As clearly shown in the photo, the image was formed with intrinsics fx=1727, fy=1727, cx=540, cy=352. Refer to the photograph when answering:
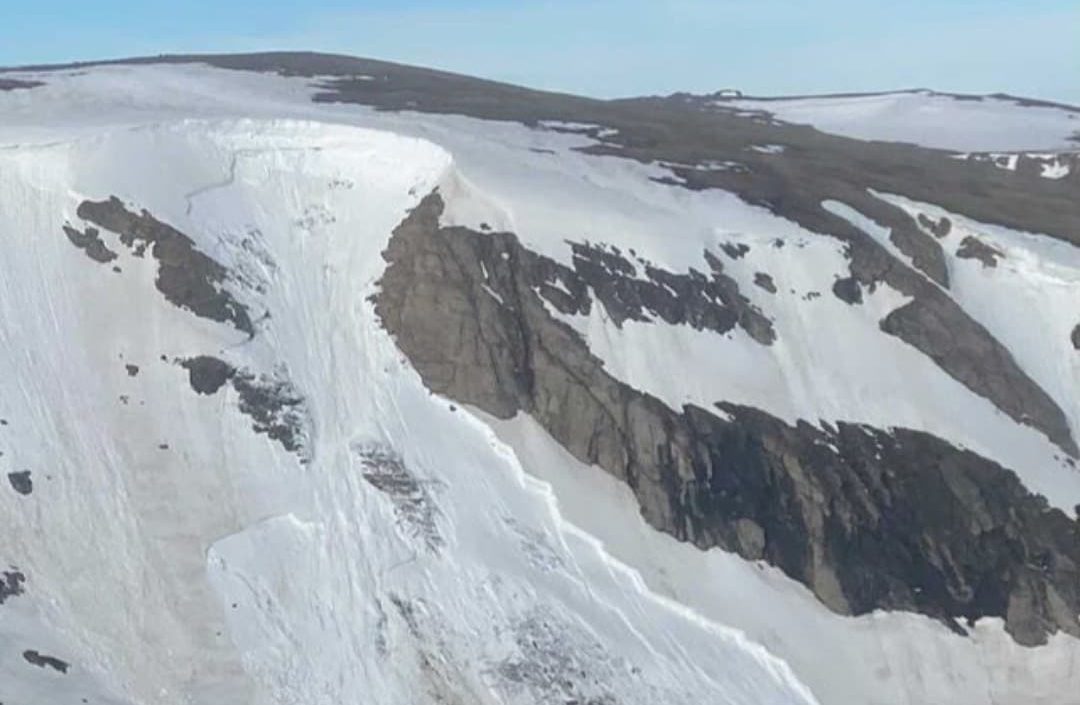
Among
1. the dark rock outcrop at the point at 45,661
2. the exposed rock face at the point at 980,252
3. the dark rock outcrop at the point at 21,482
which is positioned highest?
the exposed rock face at the point at 980,252

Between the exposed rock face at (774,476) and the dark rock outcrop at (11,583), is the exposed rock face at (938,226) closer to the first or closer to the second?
the exposed rock face at (774,476)

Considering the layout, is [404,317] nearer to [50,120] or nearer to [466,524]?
[466,524]

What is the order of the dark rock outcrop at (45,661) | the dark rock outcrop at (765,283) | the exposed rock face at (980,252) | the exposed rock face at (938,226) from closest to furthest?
the dark rock outcrop at (45,661) < the dark rock outcrop at (765,283) < the exposed rock face at (980,252) < the exposed rock face at (938,226)

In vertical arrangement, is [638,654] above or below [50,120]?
below

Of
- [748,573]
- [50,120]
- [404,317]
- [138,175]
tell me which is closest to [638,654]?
[748,573]

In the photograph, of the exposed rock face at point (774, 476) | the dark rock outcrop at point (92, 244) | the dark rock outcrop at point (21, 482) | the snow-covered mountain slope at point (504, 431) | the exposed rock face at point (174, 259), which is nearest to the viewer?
the snow-covered mountain slope at point (504, 431)

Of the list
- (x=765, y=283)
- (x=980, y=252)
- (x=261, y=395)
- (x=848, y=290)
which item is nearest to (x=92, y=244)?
(x=261, y=395)

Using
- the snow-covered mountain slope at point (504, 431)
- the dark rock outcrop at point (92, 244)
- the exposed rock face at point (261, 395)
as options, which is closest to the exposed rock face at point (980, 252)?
the snow-covered mountain slope at point (504, 431)
